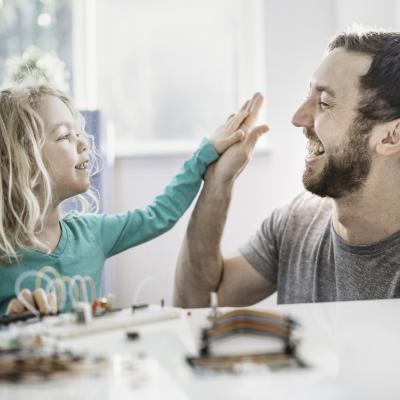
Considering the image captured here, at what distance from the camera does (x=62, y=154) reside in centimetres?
125

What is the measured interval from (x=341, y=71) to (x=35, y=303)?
0.88 meters

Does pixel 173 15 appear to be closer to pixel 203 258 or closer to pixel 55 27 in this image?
pixel 55 27

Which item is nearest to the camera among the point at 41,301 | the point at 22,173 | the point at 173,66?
the point at 41,301

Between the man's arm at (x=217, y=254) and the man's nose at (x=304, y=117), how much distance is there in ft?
0.25

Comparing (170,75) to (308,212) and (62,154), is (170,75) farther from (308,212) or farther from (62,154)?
(62,154)

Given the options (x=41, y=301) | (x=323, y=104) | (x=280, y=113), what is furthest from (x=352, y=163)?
(x=280, y=113)

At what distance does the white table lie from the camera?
508 mm

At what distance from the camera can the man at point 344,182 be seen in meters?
1.28

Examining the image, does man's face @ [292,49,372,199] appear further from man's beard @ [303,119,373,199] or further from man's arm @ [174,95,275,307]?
man's arm @ [174,95,275,307]

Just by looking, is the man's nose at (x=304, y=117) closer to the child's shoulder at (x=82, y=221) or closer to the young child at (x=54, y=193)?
the young child at (x=54, y=193)

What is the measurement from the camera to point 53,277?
1.17m

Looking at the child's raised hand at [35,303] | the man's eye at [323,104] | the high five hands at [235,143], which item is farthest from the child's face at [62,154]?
the man's eye at [323,104]

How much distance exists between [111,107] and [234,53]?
638 mm

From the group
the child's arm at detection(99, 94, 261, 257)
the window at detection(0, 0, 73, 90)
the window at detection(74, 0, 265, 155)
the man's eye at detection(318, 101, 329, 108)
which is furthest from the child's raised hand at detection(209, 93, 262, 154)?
the window at detection(0, 0, 73, 90)
